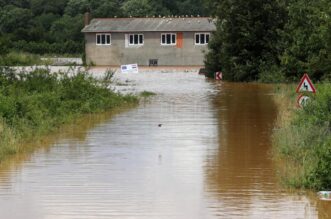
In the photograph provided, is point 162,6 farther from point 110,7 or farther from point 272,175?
point 272,175

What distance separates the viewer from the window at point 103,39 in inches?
3524

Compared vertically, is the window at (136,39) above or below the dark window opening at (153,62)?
above

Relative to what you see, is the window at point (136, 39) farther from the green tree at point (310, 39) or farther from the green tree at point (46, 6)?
the green tree at point (310, 39)

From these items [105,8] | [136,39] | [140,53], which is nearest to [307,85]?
[140,53]

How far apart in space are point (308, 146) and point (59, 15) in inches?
4229

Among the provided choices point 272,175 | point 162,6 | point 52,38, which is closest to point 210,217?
point 272,175

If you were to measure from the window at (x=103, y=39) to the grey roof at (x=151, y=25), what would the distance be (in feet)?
2.17

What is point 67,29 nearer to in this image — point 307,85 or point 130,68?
point 130,68

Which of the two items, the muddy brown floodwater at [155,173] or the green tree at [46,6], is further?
the green tree at [46,6]

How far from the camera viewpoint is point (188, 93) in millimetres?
44781

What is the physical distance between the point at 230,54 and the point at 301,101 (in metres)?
32.4

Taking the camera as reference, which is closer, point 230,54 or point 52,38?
point 230,54

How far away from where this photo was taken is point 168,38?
88.6 metres

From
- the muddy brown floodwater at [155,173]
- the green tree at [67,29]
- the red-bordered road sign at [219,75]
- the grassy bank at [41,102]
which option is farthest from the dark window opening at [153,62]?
the muddy brown floodwater at [155,173]
